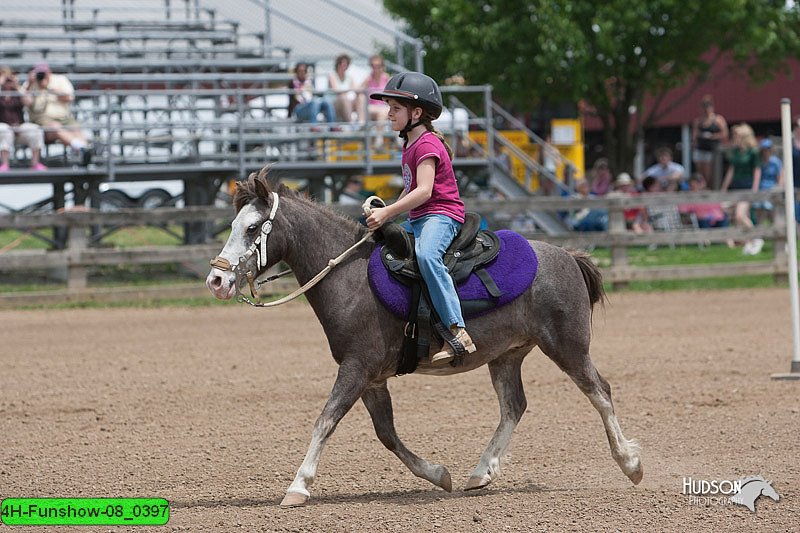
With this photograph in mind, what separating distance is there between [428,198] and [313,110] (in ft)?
41.8

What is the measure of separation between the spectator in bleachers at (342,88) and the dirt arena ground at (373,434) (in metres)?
6.47

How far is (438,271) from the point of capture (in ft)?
20.1

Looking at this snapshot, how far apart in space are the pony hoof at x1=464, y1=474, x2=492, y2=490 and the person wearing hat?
669 millimetres

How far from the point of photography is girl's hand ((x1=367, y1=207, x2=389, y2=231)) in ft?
20.1

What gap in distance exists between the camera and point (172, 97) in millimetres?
19625

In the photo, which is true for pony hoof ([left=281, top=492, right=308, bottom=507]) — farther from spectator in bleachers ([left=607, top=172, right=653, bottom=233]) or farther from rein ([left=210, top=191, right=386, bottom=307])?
spectator in bleachers ([left=607, top=172, right=653, bottom=233])

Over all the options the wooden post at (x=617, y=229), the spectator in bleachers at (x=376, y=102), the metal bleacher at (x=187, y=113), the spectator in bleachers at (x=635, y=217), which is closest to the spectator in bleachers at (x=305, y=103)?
the metal bleacher at (x=187, y=113)

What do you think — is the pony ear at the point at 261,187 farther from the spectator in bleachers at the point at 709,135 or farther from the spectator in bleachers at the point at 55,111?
the spectator in bleachers at the point at 709,135

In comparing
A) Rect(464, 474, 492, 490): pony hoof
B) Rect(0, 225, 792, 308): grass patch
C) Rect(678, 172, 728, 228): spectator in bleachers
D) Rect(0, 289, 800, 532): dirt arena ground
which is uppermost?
Rect(678, 172, 728, 228): spectator in bleachers

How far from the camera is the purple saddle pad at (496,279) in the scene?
6172mm

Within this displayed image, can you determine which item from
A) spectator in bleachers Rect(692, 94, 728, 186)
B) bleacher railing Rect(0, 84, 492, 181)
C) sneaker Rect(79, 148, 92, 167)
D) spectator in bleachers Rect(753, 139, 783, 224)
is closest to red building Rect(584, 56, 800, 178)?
spectator in bleachers Rect(692, 94, 728, 186)

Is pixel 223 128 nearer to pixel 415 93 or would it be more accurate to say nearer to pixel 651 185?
pixel 651 185

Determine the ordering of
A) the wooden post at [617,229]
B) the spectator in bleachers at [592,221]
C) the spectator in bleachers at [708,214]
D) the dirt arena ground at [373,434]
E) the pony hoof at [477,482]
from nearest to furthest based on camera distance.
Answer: the dirt arena ground at [373,434]
the pony hoof at [477,482]
the wooden post at [617,229]
the spectator in bleachers at [592,221]
the spectator in bleachers at [708,214]

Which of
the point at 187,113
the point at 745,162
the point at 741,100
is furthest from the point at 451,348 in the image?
the point at 741,100
